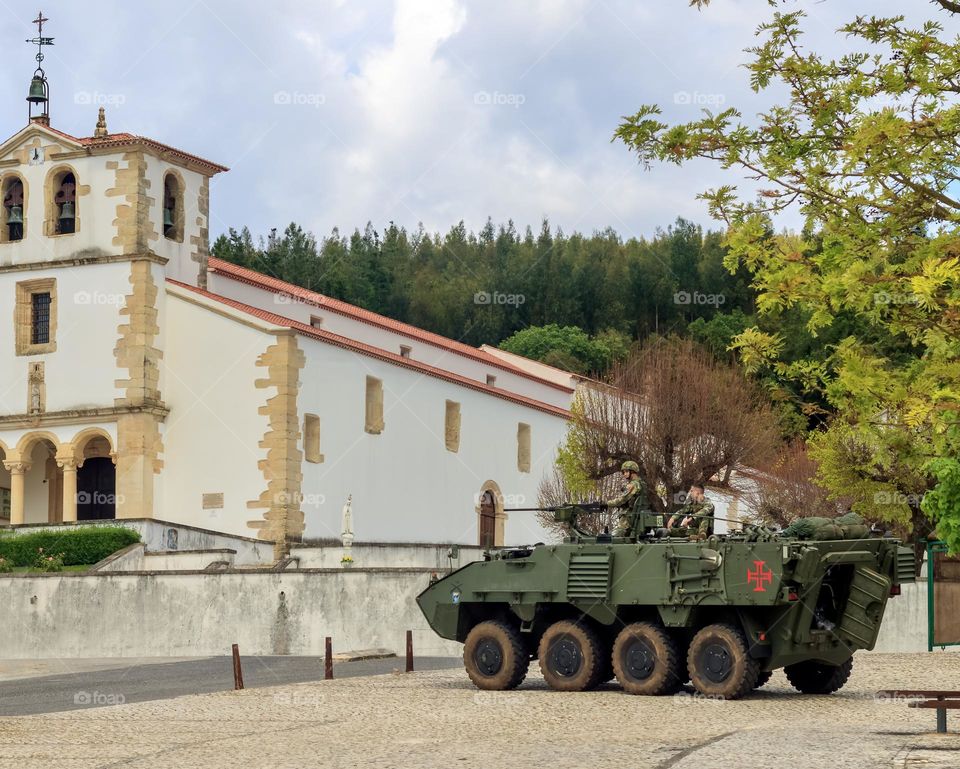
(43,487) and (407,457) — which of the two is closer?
(43,487)

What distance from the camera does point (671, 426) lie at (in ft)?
171

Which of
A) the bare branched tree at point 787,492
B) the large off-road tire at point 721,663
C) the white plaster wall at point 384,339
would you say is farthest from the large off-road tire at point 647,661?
the bare branched tree at point 787,492

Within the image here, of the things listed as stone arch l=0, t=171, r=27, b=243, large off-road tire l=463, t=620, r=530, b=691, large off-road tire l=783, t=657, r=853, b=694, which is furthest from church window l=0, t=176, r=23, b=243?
large off-road tire l=783, t=657, r=853, b=694

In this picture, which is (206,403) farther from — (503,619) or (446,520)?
(503,619)

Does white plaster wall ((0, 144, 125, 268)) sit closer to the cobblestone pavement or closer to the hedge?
the hedge

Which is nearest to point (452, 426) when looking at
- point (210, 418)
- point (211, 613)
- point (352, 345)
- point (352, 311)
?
point (352, 311)

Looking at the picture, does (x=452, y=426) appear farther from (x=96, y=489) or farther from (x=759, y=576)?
(x=759, y=576)

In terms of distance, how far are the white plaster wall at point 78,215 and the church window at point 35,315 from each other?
78cm

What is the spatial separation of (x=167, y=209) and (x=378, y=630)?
57.5 feet

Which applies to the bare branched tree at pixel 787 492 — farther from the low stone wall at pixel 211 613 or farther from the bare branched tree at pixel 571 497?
the low stone wall at pixel 211 613

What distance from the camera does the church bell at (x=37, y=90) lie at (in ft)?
161

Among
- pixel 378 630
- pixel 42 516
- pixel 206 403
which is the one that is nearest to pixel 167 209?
pixel 206 403

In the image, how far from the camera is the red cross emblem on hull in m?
18.9

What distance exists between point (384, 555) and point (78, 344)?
10461 mm
